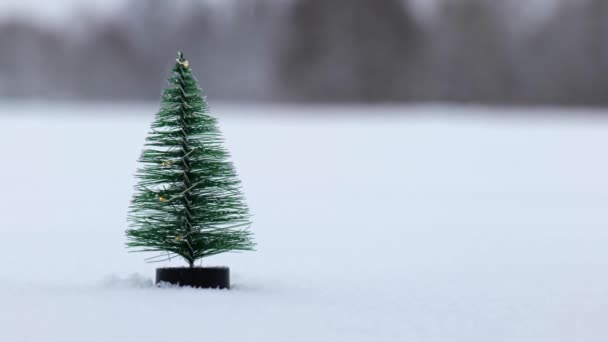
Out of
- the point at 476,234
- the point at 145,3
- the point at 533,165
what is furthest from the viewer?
the point at 145,3

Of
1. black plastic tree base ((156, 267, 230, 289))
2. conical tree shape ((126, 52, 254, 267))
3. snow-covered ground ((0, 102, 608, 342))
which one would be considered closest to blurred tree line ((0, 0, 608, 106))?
snow-covered ground ((0, 102, 608, 342))

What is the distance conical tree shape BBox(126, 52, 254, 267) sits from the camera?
7.47m

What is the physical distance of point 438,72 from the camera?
152 ft

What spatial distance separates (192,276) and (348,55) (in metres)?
39.3

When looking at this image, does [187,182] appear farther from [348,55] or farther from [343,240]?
[348,55]

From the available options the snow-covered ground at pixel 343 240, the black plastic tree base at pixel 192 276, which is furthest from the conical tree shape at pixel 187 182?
the snow-covered ground at pixel 343 240

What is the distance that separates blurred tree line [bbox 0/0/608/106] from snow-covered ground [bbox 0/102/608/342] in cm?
1879

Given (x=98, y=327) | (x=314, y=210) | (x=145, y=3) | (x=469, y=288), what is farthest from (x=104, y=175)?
(x=145, y=3)

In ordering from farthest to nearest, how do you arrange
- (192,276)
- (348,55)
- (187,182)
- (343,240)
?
(348,55) → (343,240) → (187,182) → (192,276)

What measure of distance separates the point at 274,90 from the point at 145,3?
542 inches

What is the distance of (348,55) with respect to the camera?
46219mm

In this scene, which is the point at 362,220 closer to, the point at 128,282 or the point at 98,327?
the point at 128,282

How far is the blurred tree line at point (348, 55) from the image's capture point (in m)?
45.8

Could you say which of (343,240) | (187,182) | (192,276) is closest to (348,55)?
(343,240)
